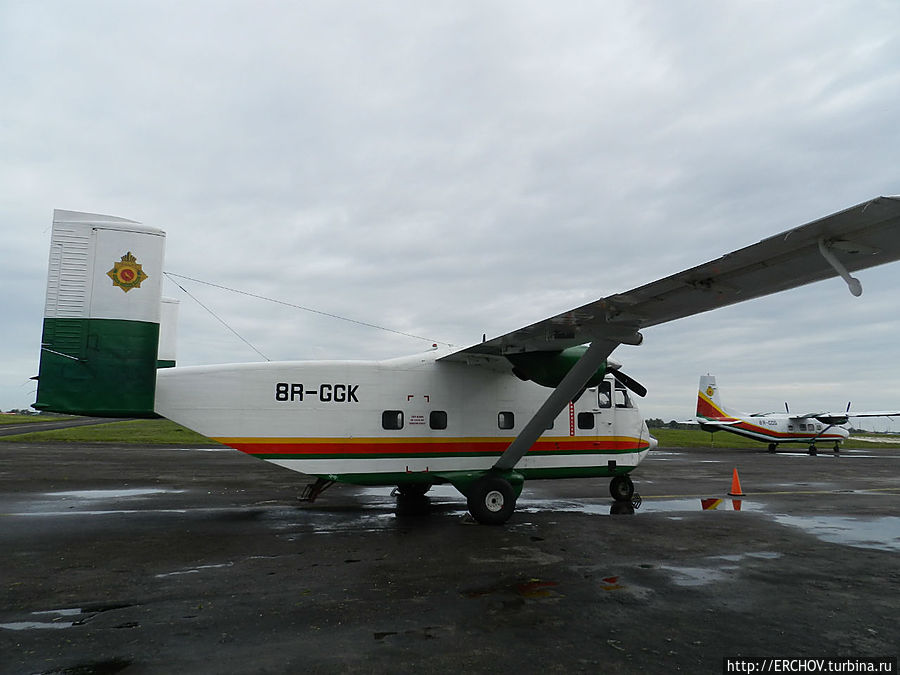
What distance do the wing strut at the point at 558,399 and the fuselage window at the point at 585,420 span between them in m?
2.02

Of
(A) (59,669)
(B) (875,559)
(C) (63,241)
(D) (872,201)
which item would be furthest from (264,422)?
(B) (875,559)

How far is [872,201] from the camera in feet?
16.5

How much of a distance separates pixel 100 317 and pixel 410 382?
564cm

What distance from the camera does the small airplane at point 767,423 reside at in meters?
43.8

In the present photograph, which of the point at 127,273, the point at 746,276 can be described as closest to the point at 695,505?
the point at 746,276

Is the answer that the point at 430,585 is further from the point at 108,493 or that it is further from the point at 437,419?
the point at 108,493

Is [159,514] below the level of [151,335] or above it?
below

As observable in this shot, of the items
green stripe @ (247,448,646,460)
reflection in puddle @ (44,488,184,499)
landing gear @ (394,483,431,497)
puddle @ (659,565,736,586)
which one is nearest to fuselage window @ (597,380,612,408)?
green stripe @ (247,448,646,460)

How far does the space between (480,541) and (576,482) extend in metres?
12.1

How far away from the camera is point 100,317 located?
906 centimetres

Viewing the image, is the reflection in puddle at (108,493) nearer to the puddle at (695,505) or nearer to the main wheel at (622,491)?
the main wheel at (622,491)

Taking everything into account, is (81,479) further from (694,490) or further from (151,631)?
(694,490)

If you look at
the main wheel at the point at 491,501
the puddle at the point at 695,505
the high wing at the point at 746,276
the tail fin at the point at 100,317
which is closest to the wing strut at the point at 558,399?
the high wing at the point at 746,276

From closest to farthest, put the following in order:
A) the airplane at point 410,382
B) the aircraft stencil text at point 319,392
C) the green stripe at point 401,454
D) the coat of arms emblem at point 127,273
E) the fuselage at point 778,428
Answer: the airplane at point 410,382, the coat of arms emblem at point 127,273, the green stripe at point 401,454, the aircraft stencil text at point 319,392, the fuselage at point 778,428
